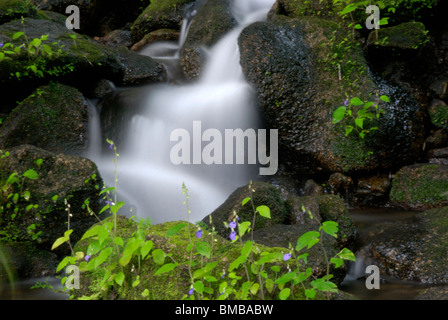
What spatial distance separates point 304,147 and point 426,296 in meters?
3.20

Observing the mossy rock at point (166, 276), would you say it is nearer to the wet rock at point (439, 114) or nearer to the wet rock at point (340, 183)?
the wet rock at point (340, 183)

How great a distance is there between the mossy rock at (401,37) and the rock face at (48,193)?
463 cm

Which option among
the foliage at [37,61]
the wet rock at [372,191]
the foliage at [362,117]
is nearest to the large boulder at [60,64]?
the foliage at [37,61]

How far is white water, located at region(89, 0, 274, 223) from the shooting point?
5.07 metres

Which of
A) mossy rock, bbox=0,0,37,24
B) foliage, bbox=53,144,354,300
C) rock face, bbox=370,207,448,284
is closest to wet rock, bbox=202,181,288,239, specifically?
rock face, bbox=370,207,448,284

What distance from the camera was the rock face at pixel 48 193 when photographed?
363cm

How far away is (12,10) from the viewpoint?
20.3 feet

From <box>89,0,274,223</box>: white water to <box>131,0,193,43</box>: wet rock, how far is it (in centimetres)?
363

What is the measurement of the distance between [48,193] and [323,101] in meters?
4.12

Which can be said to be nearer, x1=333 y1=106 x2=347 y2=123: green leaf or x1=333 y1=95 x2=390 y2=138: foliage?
x1=333 y1=106 x2=347 y2=123: green leaf

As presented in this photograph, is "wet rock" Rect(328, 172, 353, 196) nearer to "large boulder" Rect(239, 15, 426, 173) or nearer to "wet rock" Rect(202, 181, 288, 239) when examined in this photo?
"large boulder" Rect(239, 15, 426, 173)

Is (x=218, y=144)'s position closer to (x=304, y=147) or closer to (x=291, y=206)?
(x=304, y=147)

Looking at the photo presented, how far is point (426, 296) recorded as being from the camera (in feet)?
8.47

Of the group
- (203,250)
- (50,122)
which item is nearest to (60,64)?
(50,122)
